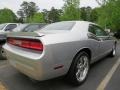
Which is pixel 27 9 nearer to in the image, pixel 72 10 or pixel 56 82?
pixel 72 10

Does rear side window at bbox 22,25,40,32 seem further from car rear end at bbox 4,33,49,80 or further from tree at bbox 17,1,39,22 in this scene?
tree at bbox 17,1,39,22

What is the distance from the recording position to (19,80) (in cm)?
503

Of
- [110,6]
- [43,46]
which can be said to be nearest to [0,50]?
[43,46]

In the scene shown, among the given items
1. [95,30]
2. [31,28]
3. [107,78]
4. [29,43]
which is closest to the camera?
[29,43]

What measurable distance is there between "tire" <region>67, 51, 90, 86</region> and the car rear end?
722mm

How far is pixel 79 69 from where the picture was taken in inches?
187

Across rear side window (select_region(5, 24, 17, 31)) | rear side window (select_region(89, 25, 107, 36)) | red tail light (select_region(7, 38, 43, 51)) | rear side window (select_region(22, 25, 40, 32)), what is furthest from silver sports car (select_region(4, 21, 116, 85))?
rear side window (select_region(5, 24, 17, 31))

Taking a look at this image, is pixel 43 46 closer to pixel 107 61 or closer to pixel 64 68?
pixel 64 68

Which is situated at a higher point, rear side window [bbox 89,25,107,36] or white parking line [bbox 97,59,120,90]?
rear side window [bbox 89,25,107,36]

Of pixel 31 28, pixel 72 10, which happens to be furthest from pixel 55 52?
pixel 72 10

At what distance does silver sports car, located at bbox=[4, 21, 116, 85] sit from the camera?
384 centimetres

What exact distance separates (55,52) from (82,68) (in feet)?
3.99

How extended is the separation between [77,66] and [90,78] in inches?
30.1

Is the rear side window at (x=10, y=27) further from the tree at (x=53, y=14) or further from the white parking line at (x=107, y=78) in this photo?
the tree at (x=53, y=14)
